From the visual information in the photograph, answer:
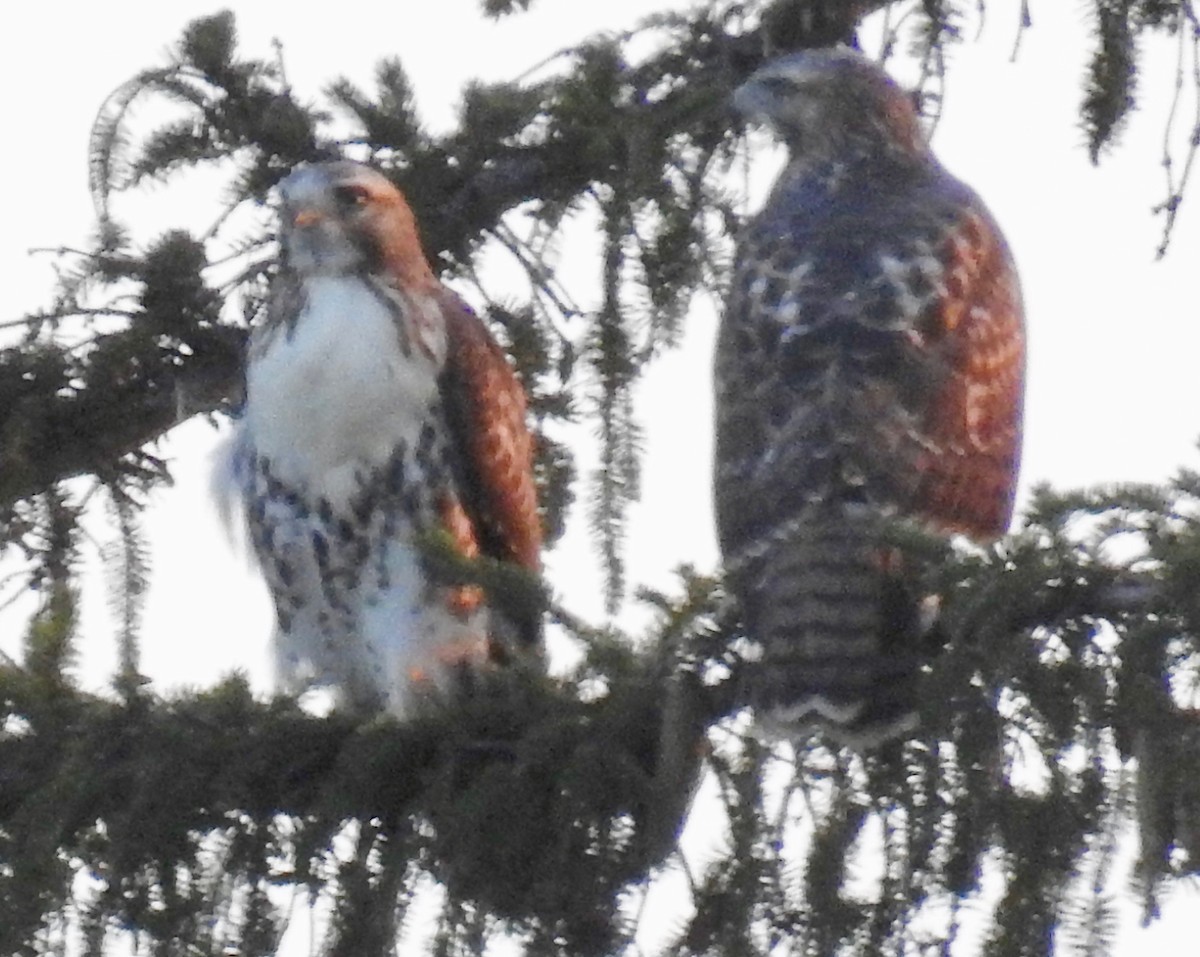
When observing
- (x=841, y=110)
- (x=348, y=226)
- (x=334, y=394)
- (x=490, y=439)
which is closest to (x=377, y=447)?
(x=334, y=394)

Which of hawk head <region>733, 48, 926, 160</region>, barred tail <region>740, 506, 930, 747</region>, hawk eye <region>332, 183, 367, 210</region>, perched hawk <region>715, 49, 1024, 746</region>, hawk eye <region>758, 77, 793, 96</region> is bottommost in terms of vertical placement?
barred tail <region>740, 506, 930, 747</region>

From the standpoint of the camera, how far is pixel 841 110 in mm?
5500

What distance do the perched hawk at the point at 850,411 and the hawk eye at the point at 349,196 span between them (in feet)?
2.90

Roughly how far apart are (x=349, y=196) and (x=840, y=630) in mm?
1925

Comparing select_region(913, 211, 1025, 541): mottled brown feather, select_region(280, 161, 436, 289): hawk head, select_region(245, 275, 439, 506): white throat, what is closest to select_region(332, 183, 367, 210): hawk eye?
select_region(280, 161, 436, 289): hawk head

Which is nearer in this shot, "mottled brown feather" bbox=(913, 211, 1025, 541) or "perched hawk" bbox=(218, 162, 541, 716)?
"mottled brown feather" bbox=(913, 211, 1025, 541)

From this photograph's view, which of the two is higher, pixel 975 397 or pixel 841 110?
pixel 841 110

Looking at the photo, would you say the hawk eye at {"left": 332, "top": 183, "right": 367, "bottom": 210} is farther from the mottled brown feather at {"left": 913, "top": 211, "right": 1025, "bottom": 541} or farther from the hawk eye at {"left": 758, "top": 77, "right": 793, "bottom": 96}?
the mottled brown feather at {"left": 913, "top": 211, "right": 1025, "bottom": 541}

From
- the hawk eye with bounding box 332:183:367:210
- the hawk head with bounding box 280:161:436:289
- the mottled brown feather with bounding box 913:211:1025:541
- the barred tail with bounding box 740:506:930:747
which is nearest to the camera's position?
the barred tail with bounding box 740:506:930:747

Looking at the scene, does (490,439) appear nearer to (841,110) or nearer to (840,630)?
(841,110)

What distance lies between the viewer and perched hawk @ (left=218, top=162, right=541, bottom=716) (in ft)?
17.2

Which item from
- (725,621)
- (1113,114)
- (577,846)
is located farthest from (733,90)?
(577,846)

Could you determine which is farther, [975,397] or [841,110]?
[841,110]

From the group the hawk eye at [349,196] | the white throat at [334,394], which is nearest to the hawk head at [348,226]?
the hawk eye at [349,196]
